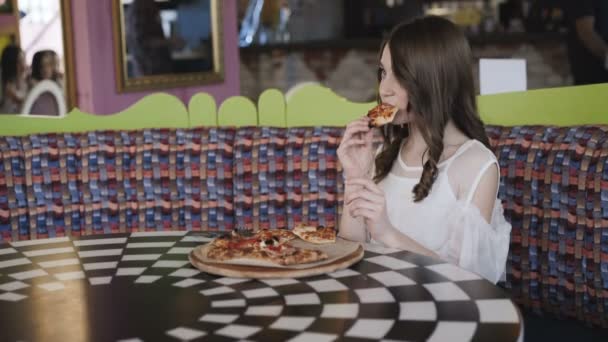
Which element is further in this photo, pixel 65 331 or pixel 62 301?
pixel 62 301

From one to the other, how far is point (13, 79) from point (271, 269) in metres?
2.99

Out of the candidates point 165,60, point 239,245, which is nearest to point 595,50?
point 165,60

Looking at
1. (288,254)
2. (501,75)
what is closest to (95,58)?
(501,75)

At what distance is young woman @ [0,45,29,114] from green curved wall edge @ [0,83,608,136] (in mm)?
1025

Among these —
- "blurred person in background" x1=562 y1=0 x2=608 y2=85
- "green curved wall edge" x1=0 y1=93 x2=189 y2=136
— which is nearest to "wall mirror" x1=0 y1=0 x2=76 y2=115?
"green curved wall edge" x1=0 y1=93 x2=189 y2=136

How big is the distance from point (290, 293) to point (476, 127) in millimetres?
925

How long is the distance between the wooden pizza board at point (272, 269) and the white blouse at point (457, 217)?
0.49m

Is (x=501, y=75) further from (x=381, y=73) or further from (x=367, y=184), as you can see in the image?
(x=367, y=184)

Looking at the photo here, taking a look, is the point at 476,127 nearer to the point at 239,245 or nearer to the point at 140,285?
the point at 239,245

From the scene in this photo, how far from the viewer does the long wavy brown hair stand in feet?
6.84

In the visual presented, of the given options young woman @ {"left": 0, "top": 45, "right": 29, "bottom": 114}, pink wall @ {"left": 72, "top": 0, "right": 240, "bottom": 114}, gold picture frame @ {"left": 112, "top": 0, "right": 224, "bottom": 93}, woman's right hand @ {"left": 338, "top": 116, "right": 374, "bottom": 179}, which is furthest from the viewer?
gold picture frame @ {"left": 112, "top": 0, "right": 224, "bottom": 93}

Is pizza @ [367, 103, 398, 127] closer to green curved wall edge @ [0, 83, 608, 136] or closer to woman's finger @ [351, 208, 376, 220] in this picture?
woman's finger @ [351, 208, 376, 220]

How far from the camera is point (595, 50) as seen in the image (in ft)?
15.9

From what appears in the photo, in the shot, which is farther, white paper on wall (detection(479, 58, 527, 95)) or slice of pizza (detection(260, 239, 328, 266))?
white paper on wall (detection(479, 58, 527, 95))
